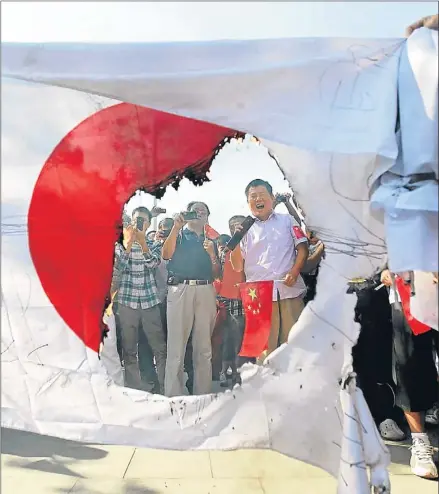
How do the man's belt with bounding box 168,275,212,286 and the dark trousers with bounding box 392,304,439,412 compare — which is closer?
the man's belt with bounding box 168,275,212,286

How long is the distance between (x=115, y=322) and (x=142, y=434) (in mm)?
347

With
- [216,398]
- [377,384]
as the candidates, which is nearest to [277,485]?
[216,398]

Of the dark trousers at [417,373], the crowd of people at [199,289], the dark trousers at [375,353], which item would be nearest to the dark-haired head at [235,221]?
the crowd of people at [199,289]

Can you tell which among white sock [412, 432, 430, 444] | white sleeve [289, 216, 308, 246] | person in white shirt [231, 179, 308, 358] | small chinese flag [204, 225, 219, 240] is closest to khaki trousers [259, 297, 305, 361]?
person in white shirt [231, 179, 308, 358]

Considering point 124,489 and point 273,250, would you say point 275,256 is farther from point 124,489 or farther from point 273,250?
point 124,489

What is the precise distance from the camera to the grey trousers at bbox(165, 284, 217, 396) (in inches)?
63.4

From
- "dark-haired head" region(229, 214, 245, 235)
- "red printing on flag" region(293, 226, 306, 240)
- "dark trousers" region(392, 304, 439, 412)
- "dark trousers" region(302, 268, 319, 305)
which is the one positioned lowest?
"dark trousers" region(392, 304, 439, 412)

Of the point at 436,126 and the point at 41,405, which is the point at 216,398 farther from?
the point at 436,126

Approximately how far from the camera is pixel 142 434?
61.8 inches

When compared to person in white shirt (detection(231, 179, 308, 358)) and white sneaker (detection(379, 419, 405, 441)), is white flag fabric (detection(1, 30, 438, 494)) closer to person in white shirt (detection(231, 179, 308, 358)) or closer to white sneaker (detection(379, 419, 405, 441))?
person in white shirt (detection(231, 179, 308, 358))

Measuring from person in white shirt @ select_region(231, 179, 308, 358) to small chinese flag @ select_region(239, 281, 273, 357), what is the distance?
17 mm

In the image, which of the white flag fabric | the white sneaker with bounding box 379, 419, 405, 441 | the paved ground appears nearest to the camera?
the white flag fabric

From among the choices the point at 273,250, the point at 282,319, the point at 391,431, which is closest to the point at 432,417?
the point at 391,431

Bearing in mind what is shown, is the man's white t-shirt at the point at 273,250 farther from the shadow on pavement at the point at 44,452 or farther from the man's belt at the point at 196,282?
the shadow on pavement at the point at 44,452
